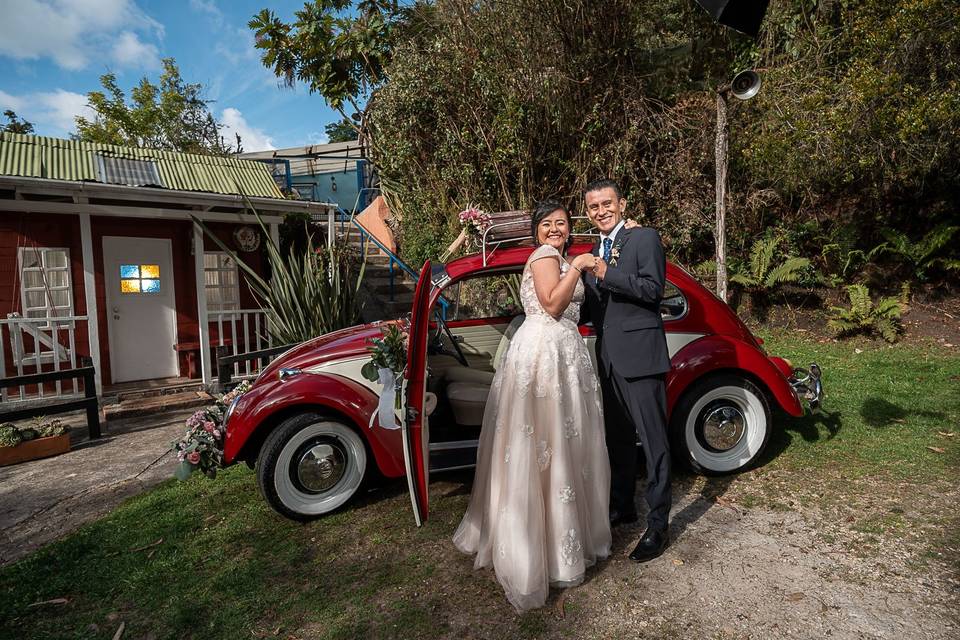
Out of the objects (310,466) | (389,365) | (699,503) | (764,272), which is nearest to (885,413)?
(699,503)

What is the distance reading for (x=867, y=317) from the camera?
24.9ft

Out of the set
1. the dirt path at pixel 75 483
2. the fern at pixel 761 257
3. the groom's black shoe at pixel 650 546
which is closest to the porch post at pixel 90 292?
the dirt path at pixel 75 483

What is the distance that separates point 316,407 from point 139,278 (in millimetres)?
6614

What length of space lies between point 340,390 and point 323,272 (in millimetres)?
3980

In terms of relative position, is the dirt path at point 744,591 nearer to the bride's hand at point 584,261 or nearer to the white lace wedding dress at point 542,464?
the white lace wedding dress at point 542,464

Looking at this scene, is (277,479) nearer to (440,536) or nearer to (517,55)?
(440,536)

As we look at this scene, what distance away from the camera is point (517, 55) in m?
8.69

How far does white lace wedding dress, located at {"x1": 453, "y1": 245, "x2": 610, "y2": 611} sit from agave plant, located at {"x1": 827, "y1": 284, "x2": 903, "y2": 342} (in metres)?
6.89

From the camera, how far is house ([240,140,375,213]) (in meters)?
19.4

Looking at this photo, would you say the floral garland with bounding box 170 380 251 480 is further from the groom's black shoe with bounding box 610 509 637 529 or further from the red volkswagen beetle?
the groom's black shoe with bounding box 610 509 637 529

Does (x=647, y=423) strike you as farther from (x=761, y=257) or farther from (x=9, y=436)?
(x=761, y=257)

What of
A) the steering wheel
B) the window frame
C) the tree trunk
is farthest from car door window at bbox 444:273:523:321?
the window frame

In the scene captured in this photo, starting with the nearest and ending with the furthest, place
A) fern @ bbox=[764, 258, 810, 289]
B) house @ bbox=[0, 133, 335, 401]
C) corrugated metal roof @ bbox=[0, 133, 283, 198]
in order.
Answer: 1. house @ bbox=[0, 133, 335, 401]
2. corrugated metal roof @ bbox=[0, 133, 283, 198]
3. fern @ bbox=[764, 258, 810, 289]

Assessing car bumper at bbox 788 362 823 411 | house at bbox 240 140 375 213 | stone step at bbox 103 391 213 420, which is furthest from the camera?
house at bbox 240 140 375 213
